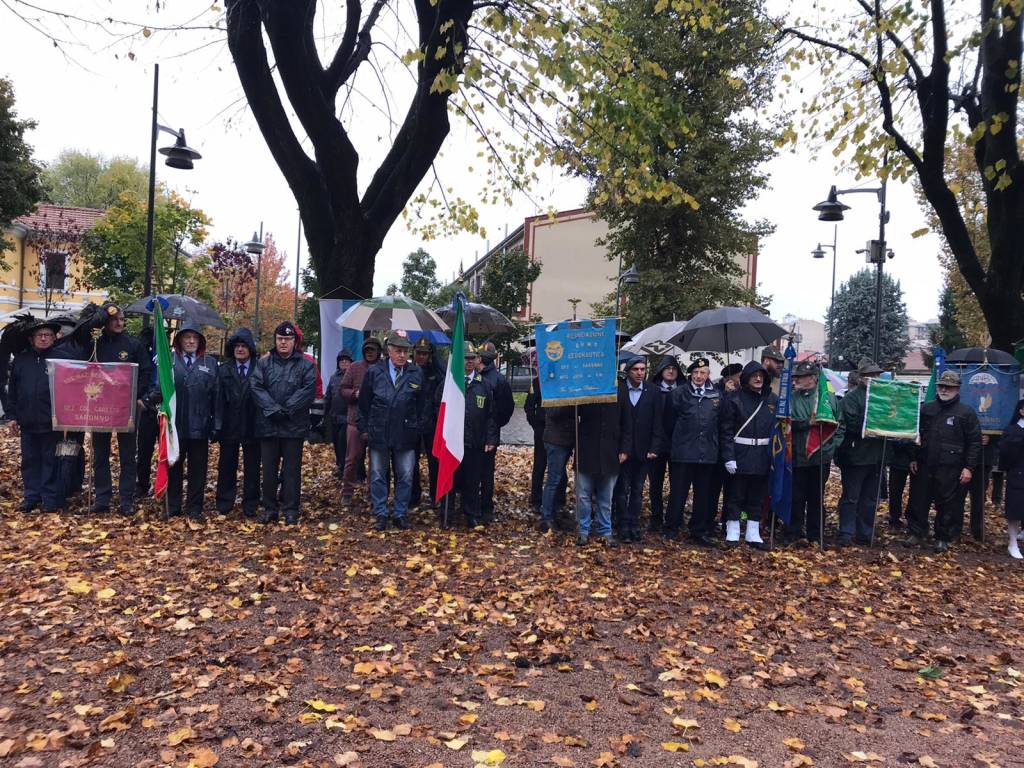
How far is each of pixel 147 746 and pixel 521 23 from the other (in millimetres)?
9288

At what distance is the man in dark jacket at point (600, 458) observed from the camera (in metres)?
8.34

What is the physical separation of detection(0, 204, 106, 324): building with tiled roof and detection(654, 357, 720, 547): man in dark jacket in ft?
120

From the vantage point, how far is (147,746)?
3.87 meters

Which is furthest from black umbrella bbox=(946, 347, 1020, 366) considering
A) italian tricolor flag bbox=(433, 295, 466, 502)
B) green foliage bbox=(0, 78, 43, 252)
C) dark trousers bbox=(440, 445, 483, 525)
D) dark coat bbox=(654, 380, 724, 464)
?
green foliage bbox=(0, 78, 43, 252)

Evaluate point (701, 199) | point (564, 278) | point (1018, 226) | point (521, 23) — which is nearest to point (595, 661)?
point (521, 23)

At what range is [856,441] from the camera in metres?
9.10

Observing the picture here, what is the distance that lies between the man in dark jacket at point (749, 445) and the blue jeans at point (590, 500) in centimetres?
141

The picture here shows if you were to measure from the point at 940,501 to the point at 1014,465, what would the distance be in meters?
0.95

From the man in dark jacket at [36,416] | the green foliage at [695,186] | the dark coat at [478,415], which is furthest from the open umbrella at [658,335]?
the green foliage at [695,186]

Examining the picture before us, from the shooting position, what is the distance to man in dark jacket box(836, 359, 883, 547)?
29.8 ft

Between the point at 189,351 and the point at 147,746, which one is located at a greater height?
the point at 189,351

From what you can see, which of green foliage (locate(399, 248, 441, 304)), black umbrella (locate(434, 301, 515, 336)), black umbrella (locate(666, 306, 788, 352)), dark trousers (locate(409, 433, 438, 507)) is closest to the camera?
dark trousers (locate(409, 433, 438, 507))

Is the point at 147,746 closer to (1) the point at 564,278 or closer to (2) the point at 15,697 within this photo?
(2) the point at 15,697

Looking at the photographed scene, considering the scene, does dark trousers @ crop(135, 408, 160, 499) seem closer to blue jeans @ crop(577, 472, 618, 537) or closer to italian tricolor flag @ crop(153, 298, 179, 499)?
italian tricolor flag @ crop(153, 298, 179, 499)
